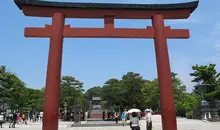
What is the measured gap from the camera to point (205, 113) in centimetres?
2759

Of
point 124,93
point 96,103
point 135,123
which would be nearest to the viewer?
point 135,123

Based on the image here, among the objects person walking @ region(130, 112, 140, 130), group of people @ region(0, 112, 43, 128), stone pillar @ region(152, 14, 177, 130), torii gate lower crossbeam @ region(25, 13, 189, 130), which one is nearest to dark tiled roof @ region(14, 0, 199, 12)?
torii gate lower crossbeam @ region(25, 13, 189, 130)

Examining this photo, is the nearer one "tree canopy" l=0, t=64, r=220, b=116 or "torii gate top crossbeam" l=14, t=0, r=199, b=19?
"torii gate top crossbeam" l=14, t=0, r=199, b=19

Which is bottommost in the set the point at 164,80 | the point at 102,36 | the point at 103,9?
the point at 164,80

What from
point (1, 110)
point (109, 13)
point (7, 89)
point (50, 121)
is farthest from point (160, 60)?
point (1, 110)

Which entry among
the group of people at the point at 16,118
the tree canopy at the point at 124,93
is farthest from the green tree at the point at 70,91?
the group of people at the point at 16,118

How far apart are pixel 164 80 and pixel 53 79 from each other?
4.87m

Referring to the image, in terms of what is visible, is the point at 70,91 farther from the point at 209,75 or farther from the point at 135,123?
the point at 135,123

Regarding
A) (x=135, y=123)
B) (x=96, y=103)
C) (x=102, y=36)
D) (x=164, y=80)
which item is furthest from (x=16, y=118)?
(x=96, y=103)

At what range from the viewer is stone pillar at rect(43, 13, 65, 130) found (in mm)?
11172

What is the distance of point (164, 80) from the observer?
11.7 metres

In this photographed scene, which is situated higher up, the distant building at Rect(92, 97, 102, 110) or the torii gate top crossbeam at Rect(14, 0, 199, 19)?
the torii gate top crossbeam at Rect(14, 0, 199, 19)

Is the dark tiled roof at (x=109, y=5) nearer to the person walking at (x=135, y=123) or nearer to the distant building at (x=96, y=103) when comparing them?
the person walking at (x=135, y=123)

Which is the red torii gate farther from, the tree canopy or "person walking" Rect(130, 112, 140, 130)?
the tree canopy
